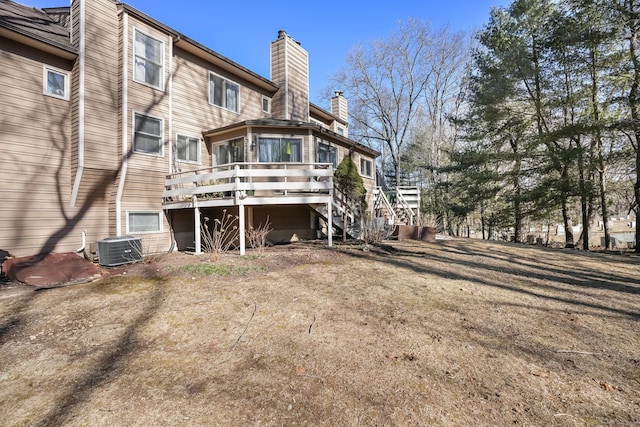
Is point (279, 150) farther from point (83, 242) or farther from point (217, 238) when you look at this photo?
point (83, 242)

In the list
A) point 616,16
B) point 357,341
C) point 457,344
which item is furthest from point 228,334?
point 616,16

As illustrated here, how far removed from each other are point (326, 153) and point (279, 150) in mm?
2291

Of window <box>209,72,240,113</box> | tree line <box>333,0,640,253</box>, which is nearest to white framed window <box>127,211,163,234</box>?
window <box>209,72,240,113</box>

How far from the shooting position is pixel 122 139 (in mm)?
8797

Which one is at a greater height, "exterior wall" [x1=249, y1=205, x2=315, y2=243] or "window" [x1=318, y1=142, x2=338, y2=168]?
"window" [x1=318, y1=142, x2=338, y2=168]

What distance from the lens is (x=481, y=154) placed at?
16609 mm

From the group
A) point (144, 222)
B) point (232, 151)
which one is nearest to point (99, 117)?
point (144, 222)

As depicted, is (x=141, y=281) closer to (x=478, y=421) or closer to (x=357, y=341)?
(x=357, y=341)

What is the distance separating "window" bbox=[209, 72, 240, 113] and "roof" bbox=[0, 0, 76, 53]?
415cm

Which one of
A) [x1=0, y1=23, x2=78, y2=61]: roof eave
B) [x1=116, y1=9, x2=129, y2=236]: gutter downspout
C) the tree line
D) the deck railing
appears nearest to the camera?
[x1=0, y1=23, x2=78, y2=61]: roof eave

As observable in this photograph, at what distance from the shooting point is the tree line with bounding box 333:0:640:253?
12.0m

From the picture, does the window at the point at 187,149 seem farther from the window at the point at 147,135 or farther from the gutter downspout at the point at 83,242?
the gutter downspout at the point at 83,242

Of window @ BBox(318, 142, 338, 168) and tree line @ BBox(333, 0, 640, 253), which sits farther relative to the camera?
window @ BBox(318, 142, 338, 168)

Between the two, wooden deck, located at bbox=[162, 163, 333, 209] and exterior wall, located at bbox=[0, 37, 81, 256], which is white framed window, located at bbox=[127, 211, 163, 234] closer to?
wooden deck, located at bbox=[162, 163, 333, 209]
